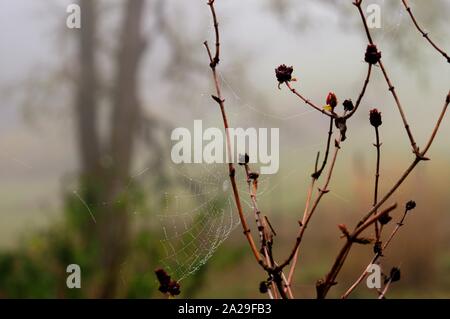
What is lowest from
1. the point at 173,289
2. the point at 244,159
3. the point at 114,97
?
the point at 173,289

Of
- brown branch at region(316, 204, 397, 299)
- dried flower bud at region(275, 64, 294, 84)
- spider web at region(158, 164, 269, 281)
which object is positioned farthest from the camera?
spider web at region(158, 164, 269, 281)

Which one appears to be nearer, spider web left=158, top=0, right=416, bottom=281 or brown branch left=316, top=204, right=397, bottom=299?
brown branch left=316, top=204, right=397, bottom=299

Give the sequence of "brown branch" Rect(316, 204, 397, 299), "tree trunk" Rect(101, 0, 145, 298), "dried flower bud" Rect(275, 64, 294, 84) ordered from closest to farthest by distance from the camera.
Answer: "brown branch" Rect(316, 204, 397, 299), "dried flower bud" Rect(275, 64, 294, 84), "tree trunk" Rect(101, 0, 145, 298)

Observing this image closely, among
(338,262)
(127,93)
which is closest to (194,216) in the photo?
(127,93)

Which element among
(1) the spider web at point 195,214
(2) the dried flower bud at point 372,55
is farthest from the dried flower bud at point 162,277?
(1) the spider web at point 195,214

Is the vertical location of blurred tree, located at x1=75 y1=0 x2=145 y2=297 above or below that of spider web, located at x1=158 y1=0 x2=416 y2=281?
above

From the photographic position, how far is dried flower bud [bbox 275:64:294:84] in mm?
435

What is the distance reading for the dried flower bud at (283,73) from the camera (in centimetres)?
44

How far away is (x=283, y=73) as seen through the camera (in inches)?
17.1

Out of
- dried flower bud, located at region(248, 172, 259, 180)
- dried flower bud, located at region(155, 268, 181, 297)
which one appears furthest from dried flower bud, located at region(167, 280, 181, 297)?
dried flower bud, located at region(248, 172, 259, 180)

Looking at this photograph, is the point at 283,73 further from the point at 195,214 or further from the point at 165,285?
the point at 195,214

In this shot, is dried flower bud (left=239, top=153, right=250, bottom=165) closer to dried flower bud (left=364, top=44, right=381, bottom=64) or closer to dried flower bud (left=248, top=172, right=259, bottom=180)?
dried flower bud (left=248, top=172, right=259, bottom=180)

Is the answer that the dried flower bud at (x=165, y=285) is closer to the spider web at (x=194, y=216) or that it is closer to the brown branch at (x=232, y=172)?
the brown branch at (x=232, y=172)
